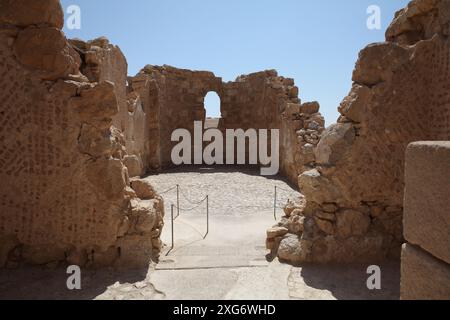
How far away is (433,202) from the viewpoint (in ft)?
5.45

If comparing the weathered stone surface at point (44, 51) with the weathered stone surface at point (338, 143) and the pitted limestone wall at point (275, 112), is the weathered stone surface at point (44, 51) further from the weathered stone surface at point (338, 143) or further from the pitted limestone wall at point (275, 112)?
the pitted limestone wall at point (275, 112)

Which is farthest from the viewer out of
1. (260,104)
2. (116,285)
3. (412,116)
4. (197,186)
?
(260,104)

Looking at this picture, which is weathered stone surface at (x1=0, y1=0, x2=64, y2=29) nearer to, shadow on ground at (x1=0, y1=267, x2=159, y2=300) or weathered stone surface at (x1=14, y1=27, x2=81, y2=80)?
weathered stone surface at (x1=14, y1=27, x2=81, y2=80)

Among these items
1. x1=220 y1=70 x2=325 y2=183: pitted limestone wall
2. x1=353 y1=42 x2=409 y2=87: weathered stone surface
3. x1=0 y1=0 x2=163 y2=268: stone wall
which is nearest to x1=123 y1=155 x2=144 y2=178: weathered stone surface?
x1=0 y1=0 x2=163 y2=268: stone wall

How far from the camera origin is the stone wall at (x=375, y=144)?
3932mm

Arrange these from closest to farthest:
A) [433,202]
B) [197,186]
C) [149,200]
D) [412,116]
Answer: [433,202]
[412,116]
[149,200]
[197,186]

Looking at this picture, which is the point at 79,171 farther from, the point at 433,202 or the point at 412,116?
the point at 412,116

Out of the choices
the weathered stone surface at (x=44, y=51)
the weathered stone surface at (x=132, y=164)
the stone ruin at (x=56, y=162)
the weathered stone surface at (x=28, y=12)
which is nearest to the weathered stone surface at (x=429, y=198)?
the stone ruin at (x=56, y=162)

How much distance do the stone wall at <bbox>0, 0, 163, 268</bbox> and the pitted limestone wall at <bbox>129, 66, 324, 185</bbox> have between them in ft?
21.2

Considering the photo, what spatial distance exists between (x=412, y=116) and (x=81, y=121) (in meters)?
4.02

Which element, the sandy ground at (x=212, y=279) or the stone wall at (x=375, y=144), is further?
the stone wall at (x=375, y=144)

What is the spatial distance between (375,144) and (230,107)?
1116cm

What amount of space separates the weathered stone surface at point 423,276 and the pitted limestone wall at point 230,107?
7443 millimetres

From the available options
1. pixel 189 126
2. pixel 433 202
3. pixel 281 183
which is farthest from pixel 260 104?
pixel 433 202
